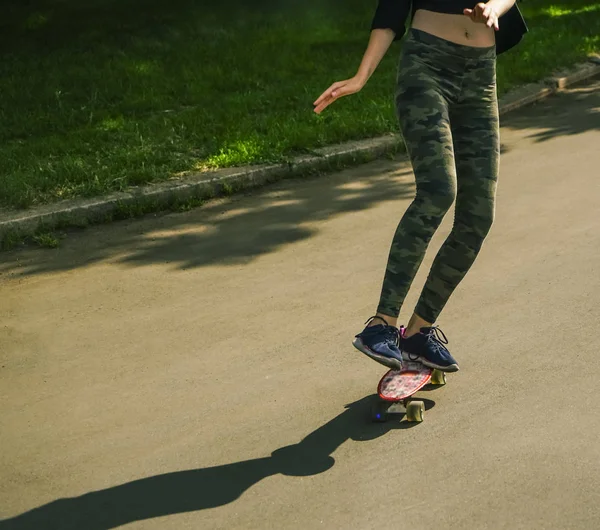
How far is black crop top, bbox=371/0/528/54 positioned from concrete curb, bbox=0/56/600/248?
135 inches

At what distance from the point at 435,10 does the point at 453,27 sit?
9 centimetres

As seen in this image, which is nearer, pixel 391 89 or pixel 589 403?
pixel 589 403

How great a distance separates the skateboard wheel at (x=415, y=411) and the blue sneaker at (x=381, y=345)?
166mm

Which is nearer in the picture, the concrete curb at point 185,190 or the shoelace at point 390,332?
the shoelace at point 390,332

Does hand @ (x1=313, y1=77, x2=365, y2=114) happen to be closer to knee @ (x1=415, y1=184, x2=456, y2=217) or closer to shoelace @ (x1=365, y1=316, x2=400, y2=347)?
knee @ (x1=415, y1=184, x2=456, y2=217)

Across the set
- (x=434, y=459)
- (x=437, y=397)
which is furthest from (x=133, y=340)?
(x=434, y=459)

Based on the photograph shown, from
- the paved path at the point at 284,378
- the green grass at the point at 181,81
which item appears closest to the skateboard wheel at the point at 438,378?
the paved path at the point at 284,378

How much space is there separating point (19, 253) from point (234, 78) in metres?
4.66

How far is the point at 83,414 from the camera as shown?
4.49 metres

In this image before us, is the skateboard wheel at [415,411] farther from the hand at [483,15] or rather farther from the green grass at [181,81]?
the green grass at [181,81]

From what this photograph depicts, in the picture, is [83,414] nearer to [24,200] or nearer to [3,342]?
[3,342]

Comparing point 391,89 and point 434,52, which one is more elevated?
point 434,52

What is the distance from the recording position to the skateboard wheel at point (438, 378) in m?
4.58

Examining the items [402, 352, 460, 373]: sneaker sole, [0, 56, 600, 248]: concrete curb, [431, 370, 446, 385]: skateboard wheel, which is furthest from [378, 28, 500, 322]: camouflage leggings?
[0, 56, 600, 248]: concrete curb
